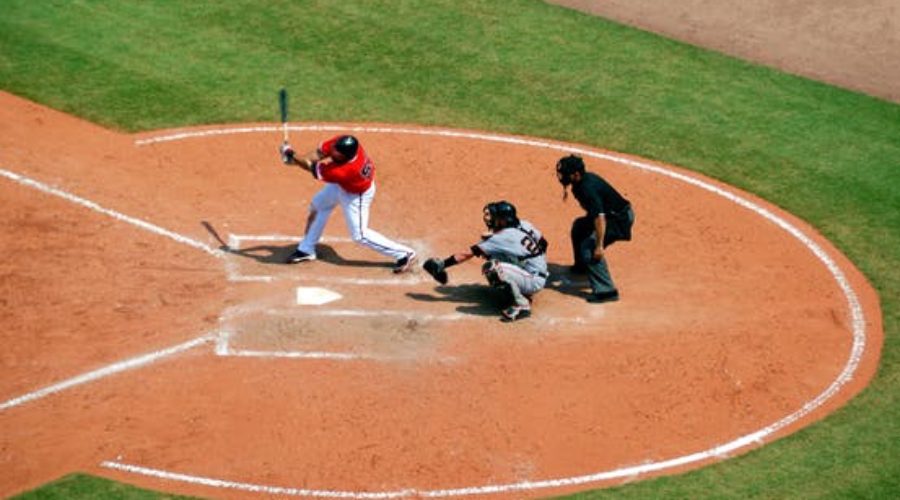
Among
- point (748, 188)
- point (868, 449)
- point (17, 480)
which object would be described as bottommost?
point (17, 480)

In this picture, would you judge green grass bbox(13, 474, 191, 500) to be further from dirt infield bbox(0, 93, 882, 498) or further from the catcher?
the catcher

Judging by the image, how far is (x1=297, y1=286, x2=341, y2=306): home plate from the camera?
15.2 m

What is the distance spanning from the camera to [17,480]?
12.1 metres

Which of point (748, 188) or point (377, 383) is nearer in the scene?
point (377, 383)

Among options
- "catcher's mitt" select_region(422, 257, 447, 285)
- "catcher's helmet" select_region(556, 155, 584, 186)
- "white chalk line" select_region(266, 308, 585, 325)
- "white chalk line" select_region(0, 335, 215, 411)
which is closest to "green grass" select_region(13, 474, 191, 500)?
"white chalk line" select_region(0, 335, 215, 411)

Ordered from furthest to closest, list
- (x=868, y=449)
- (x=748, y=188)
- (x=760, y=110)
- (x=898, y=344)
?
(x=760, y=110) → (x=748, y=188) → (x=898, y=344) → (x=868, y=449)

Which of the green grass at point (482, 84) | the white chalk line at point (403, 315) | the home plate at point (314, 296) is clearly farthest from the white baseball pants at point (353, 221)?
the green grass at point (482, 84)

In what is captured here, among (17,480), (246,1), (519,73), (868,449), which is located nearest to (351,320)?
(17,480)

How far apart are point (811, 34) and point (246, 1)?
9.85 meters

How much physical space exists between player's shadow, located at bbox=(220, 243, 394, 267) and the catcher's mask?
5.61 ft

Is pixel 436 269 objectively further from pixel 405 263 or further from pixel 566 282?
pixel 566 282

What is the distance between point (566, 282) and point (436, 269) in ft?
5.66

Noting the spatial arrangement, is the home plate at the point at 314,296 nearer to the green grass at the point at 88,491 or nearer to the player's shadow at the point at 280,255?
the player's shadow at the point at 280,255

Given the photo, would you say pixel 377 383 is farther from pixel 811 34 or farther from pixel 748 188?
pixel 811 34
